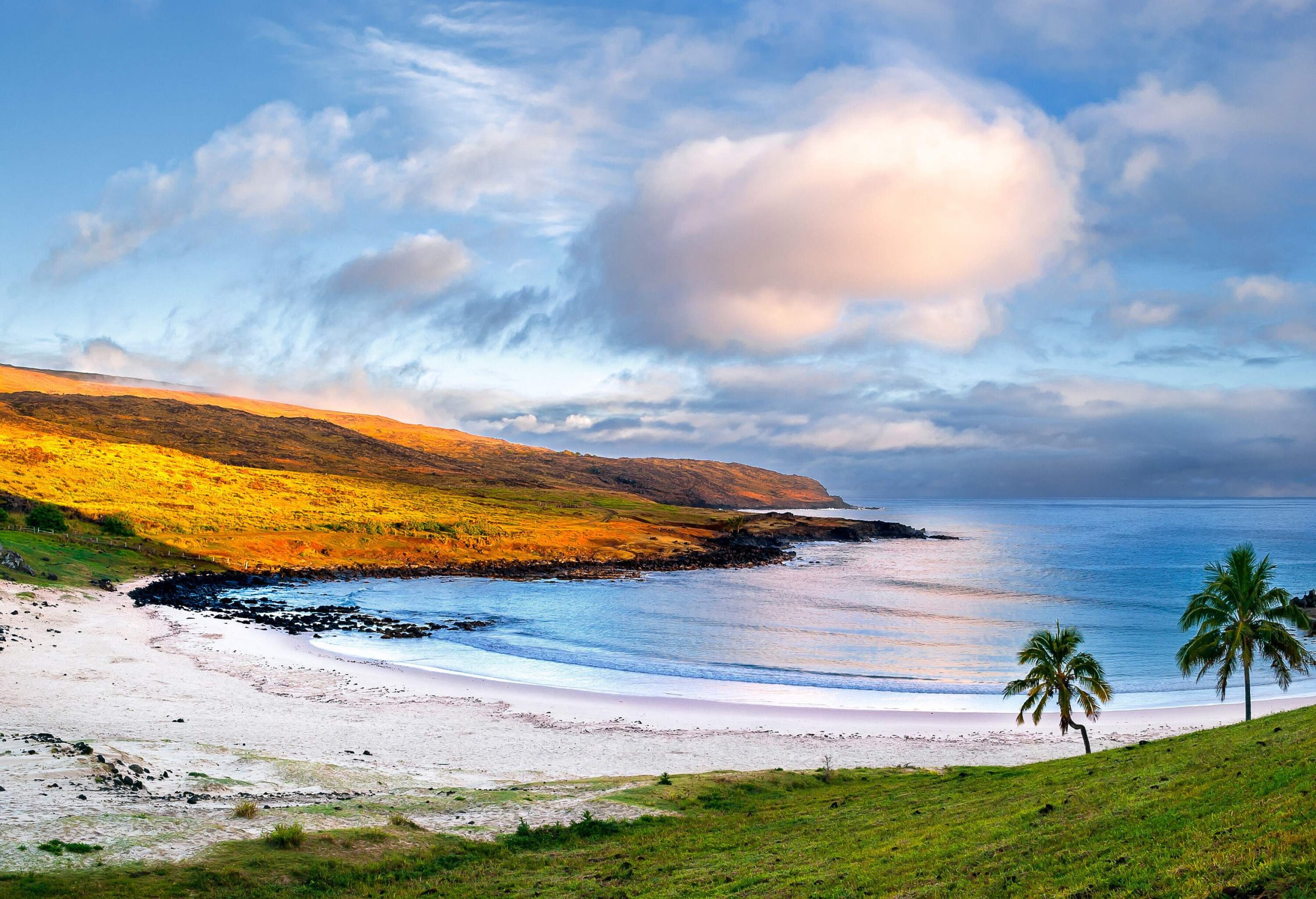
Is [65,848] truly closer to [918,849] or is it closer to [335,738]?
[335,738]

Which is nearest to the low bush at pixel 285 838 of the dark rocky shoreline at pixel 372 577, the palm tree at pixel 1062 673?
the palm tree at pixel 1062 673

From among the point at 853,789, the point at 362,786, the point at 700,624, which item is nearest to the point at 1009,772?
the point at 853,789

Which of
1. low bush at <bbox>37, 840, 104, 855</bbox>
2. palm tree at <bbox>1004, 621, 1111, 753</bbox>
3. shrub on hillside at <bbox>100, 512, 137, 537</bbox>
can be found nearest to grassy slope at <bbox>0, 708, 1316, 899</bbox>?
low bush at <bbox>37, 840, 104, 855</bbox>

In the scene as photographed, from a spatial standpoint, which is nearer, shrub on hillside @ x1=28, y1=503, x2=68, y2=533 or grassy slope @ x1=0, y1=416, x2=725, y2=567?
shrub on hillside @ x1=28, y1=503, x2=68, y2=533

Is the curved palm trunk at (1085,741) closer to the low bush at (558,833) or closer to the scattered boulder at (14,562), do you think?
the low bush at (558,833)

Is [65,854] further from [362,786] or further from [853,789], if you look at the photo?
[853,789]

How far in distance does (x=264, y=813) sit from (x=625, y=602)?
70.7 meters

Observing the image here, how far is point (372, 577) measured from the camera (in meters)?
107

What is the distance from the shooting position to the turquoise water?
50.2 meters

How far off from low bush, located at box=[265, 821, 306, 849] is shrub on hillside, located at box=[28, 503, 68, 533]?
318 feet

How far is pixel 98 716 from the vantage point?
31438 millimetres

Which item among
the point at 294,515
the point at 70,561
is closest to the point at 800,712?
the point at 70,561

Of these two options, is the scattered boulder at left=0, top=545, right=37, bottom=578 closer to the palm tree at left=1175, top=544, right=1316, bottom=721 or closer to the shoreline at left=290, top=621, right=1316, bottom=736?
the shoreline at left=290, top=621, right=1316, bottom=736

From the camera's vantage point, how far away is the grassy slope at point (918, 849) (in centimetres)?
1152
